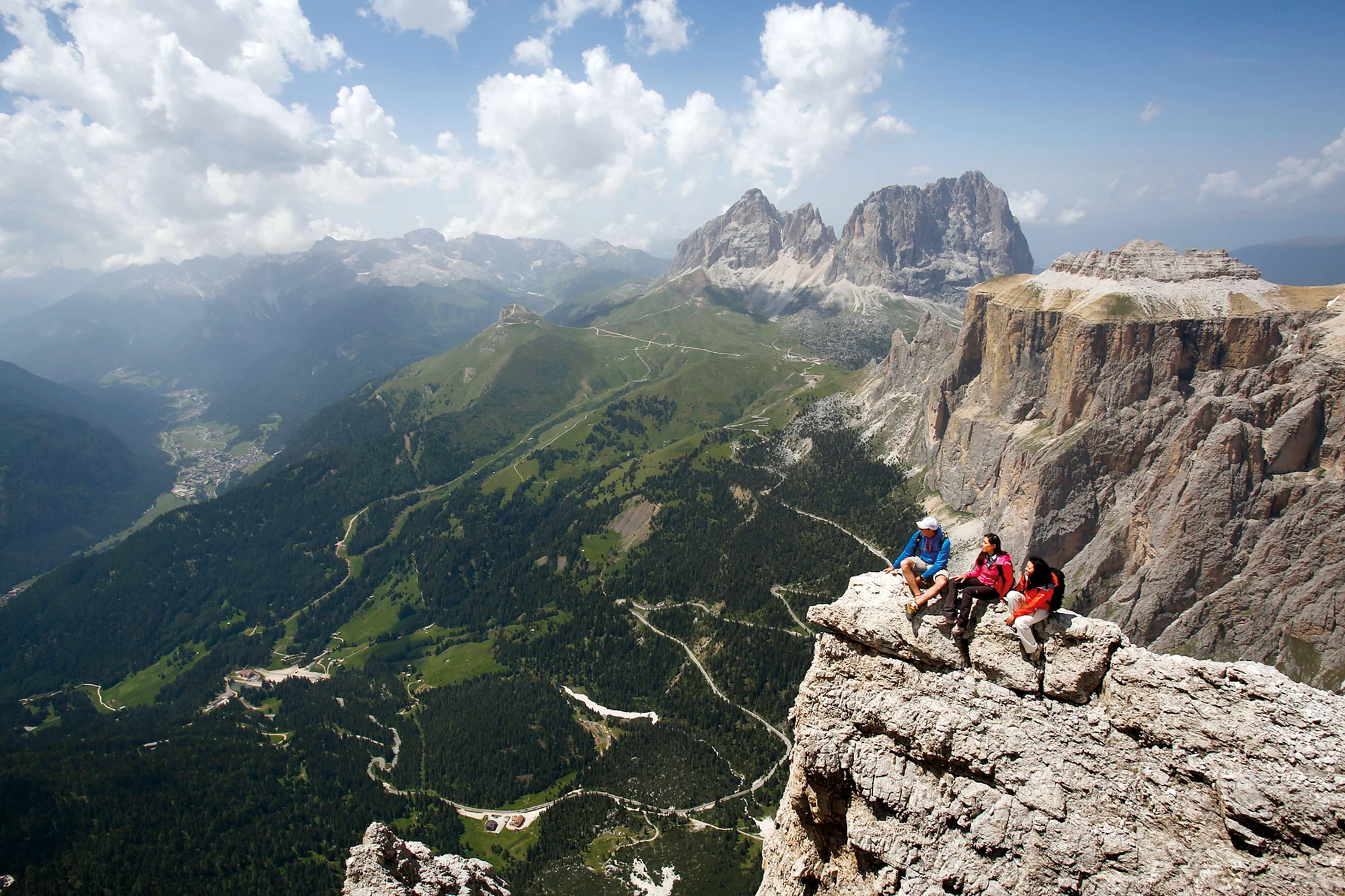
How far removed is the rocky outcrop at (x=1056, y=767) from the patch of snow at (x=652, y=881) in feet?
237

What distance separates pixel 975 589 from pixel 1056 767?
14.6 feet

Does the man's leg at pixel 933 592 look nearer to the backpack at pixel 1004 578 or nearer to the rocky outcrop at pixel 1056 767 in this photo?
the rocky outcrop at pixel 1056 767

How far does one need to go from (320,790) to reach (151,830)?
23993 millimetres

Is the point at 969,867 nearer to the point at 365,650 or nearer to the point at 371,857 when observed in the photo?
the point at 371,857

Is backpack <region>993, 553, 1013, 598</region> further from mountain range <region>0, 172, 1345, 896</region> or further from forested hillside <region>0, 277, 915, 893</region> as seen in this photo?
forested hillside <region>0, 277, 915, 893</region>

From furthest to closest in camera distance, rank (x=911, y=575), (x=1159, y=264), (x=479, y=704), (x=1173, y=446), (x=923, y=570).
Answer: (x=479, y=704) → (x=1159, y=264) → (x=1173, y=446) → (x=923, y=570) → (x=911, y=575)

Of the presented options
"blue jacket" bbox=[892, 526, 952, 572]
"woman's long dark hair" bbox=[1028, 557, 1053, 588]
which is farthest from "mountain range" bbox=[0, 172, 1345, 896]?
"blue jacket" bbox=[892, 526, 952, 572]

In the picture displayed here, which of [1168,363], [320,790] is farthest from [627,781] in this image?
[1168,363]

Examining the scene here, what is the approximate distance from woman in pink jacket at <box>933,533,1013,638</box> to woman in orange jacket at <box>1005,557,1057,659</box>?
16.9 inches

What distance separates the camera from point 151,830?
283ft

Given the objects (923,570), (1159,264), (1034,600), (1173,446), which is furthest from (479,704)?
(1159,264)

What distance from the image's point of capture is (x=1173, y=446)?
82.3 m

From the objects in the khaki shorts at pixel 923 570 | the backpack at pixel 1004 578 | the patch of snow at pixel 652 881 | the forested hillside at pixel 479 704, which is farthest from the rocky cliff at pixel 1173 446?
the khaki shorts at pixel 923 570

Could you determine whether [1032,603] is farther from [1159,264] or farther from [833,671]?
[1159,264]
